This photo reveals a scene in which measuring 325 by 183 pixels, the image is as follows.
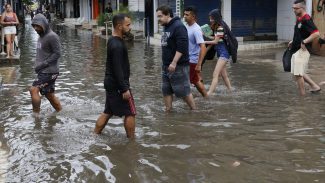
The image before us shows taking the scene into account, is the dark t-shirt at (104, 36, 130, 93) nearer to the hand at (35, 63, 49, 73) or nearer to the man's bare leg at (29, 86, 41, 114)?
the hand at (35, 63, 49, 73)

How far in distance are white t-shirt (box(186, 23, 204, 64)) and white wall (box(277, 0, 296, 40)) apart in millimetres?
11636

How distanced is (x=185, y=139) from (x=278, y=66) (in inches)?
306

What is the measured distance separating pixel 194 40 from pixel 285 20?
40.4ft

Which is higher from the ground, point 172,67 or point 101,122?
point 172,67

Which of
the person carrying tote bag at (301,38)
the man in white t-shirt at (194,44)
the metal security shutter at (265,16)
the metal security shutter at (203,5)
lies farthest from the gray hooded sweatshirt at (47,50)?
the metal security shutter at (265,16)

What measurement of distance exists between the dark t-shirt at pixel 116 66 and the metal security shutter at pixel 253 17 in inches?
571

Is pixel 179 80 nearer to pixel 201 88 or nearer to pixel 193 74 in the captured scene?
pixel 193 74

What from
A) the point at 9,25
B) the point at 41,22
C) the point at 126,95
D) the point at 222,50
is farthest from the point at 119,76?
the point at 9,25

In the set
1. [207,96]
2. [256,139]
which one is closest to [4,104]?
[207,96]

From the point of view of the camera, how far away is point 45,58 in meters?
7.32

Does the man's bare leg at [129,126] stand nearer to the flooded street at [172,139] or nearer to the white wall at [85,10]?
the flooded street at [172,139]

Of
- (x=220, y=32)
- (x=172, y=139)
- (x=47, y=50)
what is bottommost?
(x=172, y=139)

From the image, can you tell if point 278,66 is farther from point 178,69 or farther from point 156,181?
point 156,181

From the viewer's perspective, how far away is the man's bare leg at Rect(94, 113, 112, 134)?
6.18 m
